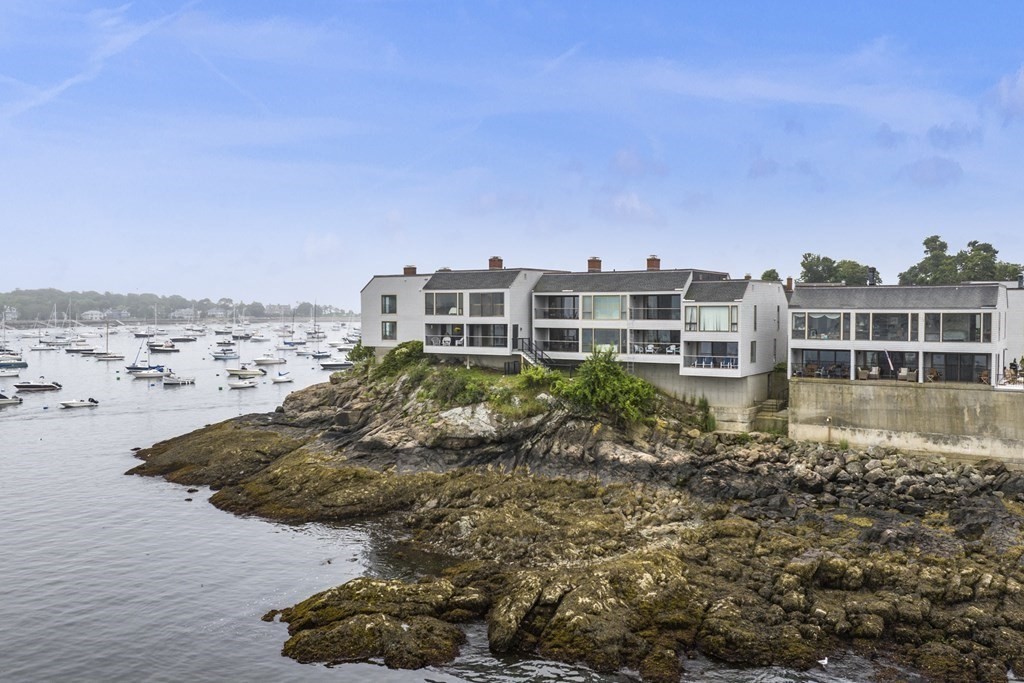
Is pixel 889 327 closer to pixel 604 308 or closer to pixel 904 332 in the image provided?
pixel 904 332

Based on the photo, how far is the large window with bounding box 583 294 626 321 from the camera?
56.9m

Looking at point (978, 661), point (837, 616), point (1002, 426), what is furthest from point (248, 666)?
point (1002, 426)

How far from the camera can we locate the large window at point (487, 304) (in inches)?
2347

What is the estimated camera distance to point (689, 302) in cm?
5362

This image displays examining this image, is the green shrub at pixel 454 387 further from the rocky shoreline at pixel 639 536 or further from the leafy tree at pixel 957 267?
the leafy tree at pixel 957 267

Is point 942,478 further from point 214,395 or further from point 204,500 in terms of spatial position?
point 214,395

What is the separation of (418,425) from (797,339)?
79.5 feet

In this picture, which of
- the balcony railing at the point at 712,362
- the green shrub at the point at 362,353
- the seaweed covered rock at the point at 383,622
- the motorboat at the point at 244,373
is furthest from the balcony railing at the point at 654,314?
the motorboat at the point at 244,373

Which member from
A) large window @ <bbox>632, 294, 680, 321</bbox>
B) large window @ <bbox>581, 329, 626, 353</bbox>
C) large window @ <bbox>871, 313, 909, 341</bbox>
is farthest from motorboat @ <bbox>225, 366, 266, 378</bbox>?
large window @ <bbox>871, 313, 909, 341</bbox>

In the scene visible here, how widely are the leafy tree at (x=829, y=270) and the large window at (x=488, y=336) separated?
43356 mm

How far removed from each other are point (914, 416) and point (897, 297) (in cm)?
795

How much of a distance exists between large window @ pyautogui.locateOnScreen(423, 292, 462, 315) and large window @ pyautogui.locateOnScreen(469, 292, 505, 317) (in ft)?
3.94

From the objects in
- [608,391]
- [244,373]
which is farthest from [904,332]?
[244,373]

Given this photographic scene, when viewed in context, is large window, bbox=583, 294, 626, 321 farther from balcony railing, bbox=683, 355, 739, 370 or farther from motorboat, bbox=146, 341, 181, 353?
motorboat, bbox=146, 341, 181, 353
